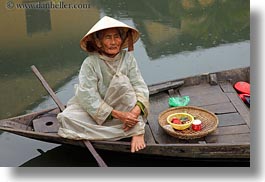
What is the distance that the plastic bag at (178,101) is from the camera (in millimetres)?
2521

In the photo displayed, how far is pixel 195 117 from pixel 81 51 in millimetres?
2111

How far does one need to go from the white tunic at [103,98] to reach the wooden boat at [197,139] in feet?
0.20

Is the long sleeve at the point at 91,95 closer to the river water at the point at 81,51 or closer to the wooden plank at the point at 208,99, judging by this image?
the river water at the point at 81,51

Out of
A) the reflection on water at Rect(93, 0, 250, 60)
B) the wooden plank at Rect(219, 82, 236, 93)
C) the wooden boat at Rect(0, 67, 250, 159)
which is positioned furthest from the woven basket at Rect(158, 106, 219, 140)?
the reflection on water at Rect(93, 0, 250, 60)

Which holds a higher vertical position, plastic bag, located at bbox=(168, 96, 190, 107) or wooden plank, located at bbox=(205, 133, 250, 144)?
plastic bag, located at bbox=(168, 96, 190, 107)

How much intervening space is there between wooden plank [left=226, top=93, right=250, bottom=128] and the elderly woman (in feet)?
1.94

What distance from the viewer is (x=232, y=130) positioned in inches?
89.8

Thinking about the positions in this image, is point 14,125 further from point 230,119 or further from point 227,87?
point 227,87

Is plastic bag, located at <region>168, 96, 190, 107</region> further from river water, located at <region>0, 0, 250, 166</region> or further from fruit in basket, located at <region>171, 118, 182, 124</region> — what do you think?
river water, located at <region>0, 0, 250, 166</region>

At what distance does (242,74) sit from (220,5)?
2.65 meters

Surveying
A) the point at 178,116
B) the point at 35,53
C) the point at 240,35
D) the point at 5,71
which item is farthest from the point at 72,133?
the point at 240,35

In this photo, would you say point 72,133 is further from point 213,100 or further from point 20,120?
point 213,100

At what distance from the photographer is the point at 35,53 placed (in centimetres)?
425

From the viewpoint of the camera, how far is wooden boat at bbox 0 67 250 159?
212 cm
